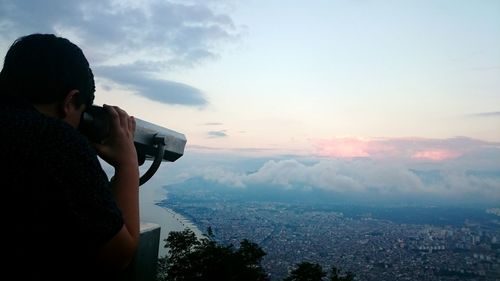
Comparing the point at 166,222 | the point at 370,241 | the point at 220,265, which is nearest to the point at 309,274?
the point at 220,265

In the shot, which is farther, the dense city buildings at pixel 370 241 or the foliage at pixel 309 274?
the dense city buildings at pixel 370 241

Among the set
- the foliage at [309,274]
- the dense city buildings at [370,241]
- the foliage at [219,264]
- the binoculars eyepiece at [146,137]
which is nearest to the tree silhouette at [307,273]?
the foliage at [309,274]

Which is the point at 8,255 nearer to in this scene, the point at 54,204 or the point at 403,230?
the point at 54,204

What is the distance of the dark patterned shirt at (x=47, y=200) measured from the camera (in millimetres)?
783

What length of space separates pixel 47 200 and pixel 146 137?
22.6 inches

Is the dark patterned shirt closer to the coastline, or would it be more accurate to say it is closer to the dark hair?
the dark hair

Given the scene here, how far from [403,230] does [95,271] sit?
7095 cm

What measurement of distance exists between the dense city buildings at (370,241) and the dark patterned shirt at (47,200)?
33036 millimetres

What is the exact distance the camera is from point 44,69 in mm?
993

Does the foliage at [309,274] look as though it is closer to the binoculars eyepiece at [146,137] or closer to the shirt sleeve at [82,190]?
the binoculars eyepiece at [146,137]

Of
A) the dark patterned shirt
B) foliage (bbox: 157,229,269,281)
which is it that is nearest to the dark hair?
the dark patterned shirt

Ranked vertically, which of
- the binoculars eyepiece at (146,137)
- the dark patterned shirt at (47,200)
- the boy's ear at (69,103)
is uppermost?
the boy's ear at (69,103)

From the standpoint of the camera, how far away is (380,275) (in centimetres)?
3531

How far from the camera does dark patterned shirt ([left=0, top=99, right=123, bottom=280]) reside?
0.78m
